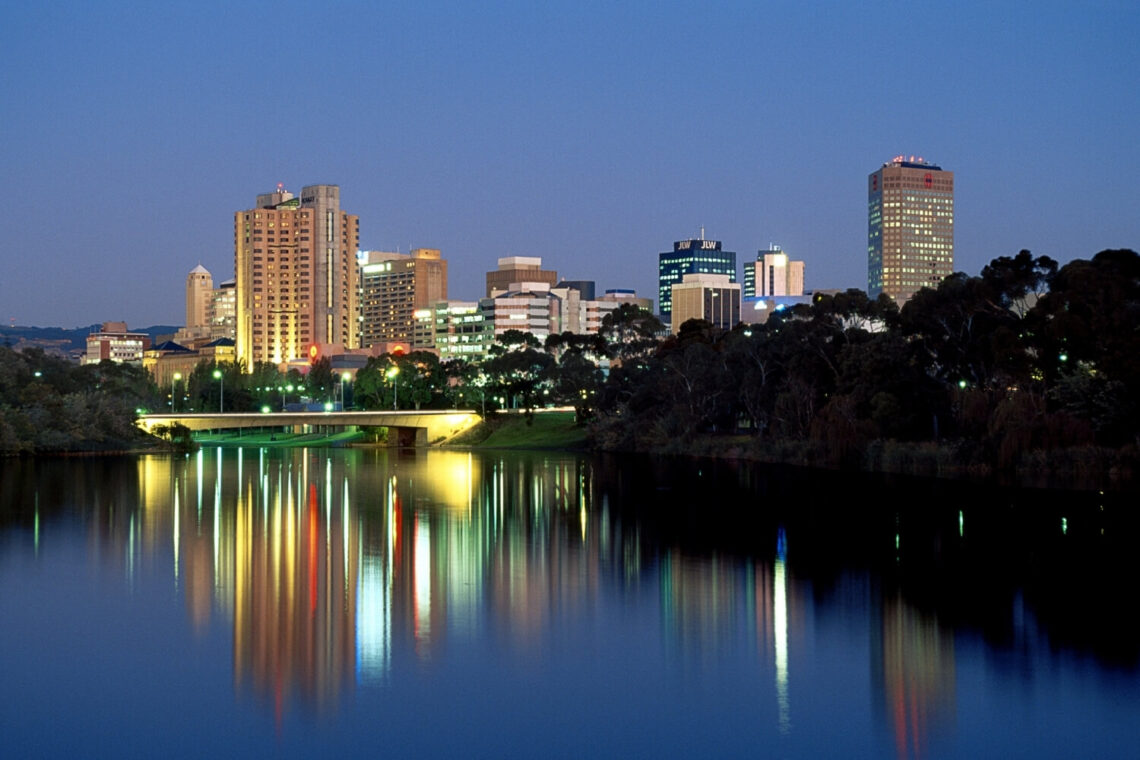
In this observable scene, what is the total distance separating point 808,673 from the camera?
23.8 metres

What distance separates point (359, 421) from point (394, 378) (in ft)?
92.4

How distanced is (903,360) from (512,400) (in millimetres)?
69152

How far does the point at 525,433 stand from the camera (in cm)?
12494

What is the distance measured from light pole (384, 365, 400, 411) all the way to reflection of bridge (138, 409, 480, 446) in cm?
390

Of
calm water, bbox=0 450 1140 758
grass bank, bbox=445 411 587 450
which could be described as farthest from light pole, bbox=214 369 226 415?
calm water, bbox=0 450 1140 758

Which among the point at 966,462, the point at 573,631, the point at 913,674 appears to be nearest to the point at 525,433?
the point at 966,462

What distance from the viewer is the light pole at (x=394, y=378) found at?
146 meters

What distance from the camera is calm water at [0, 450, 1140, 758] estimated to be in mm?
20016

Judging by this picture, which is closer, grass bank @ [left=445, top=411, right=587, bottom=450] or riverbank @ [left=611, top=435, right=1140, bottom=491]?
riverbank @ [left=611, top=435, right=1140, bottom=491]

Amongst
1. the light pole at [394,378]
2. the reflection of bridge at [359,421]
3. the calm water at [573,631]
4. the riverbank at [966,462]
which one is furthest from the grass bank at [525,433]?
the calm water at [573,631]

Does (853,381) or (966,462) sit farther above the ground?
(853,381)

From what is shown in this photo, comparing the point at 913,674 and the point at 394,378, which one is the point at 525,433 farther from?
the point at 913,674

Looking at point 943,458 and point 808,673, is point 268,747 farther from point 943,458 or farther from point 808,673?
point 943,458

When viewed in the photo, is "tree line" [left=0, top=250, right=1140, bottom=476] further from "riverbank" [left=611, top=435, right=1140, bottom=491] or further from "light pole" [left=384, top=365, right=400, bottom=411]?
"light pole" [left=384, top=365, right=400, bottom=411]
